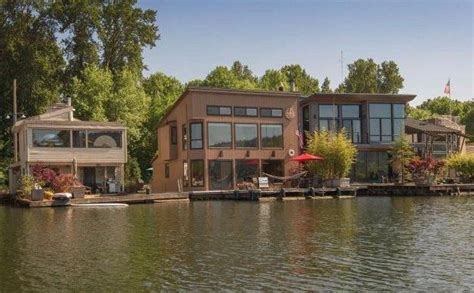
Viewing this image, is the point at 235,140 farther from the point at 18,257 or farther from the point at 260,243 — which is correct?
the point at 18,257

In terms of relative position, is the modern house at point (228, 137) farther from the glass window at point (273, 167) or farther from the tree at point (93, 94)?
the tree at point (93, 94)

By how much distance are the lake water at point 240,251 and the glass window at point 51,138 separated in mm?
11747

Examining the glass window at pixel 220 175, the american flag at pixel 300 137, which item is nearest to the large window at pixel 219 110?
the glass window at pixel 220 175

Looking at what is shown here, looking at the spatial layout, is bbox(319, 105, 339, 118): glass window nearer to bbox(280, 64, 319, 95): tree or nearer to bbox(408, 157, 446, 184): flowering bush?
bbox(408, 157, 446, 184): flowering bush

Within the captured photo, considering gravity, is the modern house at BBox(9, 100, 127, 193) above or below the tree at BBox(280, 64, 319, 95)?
below

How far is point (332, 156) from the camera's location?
43.3 meters

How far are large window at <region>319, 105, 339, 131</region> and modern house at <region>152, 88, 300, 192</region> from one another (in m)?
3.71

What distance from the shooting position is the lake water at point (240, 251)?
13.0m

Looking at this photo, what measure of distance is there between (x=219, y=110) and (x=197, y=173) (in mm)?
4965

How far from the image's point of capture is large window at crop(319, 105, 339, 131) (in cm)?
4972

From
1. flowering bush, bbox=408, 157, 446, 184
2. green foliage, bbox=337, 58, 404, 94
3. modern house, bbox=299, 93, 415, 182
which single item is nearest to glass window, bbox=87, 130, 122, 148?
modern house, bbox=299, 93, 415, 182

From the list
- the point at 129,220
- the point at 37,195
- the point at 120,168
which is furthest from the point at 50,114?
the point at 129,220

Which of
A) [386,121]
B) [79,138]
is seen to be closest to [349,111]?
[386,121]

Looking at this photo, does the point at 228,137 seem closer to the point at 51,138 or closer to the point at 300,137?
the point at 300,137
